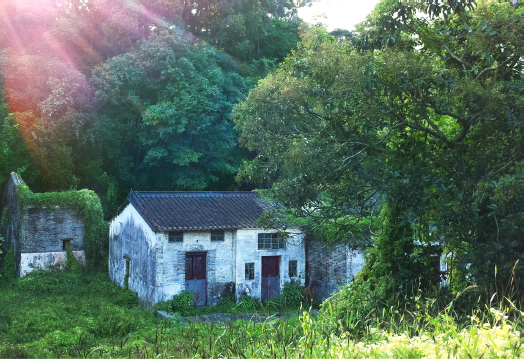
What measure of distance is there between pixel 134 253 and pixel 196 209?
2687 mm

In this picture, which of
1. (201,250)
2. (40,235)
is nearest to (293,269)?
(201,250)

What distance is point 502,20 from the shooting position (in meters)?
8.54

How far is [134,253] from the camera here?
18.9 m

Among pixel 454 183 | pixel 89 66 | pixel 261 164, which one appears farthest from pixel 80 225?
pixel 454 183

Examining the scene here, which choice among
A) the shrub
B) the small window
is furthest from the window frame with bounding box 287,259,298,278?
the small window

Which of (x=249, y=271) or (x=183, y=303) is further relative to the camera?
(x=249, y=271)

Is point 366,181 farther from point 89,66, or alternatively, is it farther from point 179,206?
point 89,66

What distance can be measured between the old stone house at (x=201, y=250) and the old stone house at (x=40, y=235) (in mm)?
3728

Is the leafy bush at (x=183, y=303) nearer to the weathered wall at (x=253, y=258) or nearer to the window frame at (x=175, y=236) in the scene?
the window frame at (x=175, y=236)

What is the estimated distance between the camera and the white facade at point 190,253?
17.2 metres

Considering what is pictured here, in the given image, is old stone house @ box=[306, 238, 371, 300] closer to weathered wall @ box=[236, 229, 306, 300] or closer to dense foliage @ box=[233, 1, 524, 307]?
weathered wall @ box=[236, 229, 306, 300]

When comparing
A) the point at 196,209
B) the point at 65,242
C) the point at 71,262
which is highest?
the point at 196,209

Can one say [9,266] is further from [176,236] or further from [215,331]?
[215,331]

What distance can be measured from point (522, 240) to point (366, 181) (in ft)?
9.38
